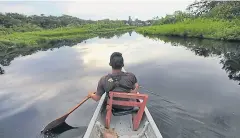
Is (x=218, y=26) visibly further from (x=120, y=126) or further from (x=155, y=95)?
(x=120, y=126)

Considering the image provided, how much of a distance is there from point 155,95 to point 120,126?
5.25 metres

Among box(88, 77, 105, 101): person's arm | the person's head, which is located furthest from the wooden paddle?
the person's head

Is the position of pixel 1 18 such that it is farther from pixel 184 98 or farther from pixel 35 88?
pixel 184 98

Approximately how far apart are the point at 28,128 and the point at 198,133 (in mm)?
5718

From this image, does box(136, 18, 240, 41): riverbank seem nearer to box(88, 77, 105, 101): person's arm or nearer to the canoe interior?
the canoe interior

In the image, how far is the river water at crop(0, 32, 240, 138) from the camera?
9.68m

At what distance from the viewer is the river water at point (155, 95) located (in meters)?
9.68

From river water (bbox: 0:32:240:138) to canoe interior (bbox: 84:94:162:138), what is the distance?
1.53 meters

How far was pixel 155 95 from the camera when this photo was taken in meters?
13.0

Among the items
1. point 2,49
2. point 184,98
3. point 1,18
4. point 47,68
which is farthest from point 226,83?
point 1,18

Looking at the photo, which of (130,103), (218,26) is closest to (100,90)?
(130,103)

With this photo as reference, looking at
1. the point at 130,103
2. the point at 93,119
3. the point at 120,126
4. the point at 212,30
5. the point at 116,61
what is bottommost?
the point at 120,126

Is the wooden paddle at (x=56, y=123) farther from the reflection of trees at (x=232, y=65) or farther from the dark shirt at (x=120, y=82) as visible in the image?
the reflection of trees at (x=232, y=65)

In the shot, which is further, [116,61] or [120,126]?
[120,126]
